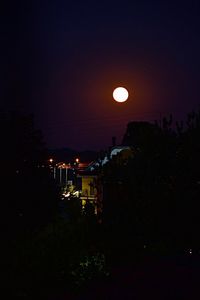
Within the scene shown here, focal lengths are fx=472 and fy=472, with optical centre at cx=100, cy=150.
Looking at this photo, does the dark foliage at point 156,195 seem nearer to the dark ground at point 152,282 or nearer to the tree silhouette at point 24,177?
the dark ground at point 152,282

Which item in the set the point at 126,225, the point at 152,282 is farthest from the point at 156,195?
the point at 152,282

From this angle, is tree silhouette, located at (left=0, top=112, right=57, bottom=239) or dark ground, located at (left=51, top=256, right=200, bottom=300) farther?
tree silhouette, located at (left=0, top=112, right=57, bottom=239)

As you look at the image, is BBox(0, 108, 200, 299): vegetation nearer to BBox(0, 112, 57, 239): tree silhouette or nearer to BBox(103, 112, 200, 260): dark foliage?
BBox(103, 112, 200, 260): dark foliage

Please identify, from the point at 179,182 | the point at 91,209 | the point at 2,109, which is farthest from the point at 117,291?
the point at 2,109

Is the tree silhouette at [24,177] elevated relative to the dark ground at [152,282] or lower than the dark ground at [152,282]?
elevated

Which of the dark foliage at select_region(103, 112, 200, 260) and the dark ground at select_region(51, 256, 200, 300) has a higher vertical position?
the dark foliage at select_region(103, 112, 200, 260)

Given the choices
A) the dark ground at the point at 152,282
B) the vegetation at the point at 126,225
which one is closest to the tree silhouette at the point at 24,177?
the vegetation at the point at 126,225

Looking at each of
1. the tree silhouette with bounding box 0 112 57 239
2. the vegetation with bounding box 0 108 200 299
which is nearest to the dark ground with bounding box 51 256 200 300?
the vegetation with bounding box 0 108 200 299

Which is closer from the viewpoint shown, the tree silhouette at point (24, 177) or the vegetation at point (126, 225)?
the vegetation at point (126, 225)

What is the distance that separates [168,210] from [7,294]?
5.17m

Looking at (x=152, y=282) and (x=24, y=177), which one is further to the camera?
(x=24, y=177)

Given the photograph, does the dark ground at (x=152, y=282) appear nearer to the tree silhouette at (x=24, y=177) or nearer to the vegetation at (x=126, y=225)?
the vegetation at (x=126, y=225)

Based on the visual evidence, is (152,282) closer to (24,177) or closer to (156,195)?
(156,195)

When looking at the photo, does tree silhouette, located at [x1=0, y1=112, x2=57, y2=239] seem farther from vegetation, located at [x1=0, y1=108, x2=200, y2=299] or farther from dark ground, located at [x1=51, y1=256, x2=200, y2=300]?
dark ground, located at [x1=51, y1=256, x2=200, y2=300]
